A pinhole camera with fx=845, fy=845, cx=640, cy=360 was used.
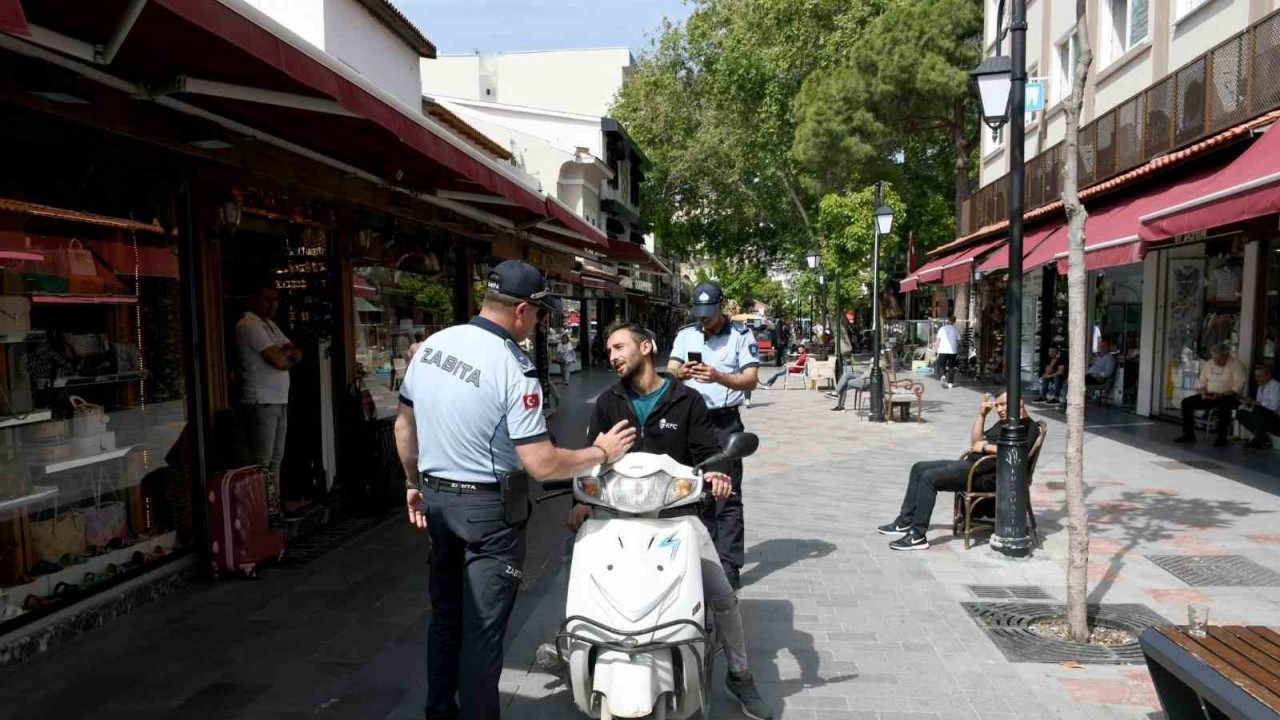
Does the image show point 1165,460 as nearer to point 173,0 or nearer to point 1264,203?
point 1264,203

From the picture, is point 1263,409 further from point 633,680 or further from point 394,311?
point 633,680

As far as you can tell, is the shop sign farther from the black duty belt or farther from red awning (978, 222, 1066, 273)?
the black duty belt

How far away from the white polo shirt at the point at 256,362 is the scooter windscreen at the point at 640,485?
3767mm

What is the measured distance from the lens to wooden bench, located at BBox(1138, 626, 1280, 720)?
2.56 m

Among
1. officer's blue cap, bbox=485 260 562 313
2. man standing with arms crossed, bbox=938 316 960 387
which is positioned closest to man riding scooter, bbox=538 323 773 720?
officer's blue cap, bbox=485 260 562 313

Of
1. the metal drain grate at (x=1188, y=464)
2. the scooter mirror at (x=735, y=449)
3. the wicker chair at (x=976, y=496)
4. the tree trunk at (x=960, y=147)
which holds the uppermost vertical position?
the tree trunk at (x=960, y=147)

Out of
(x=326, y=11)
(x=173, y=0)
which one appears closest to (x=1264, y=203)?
(x=173, y=0)

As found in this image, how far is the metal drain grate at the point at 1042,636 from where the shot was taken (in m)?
4.16

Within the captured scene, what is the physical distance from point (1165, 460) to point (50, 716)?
10.5 m

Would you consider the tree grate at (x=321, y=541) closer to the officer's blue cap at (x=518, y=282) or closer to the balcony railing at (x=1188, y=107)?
the officer's blue cap at (x=518, y=282)

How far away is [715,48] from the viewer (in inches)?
1369

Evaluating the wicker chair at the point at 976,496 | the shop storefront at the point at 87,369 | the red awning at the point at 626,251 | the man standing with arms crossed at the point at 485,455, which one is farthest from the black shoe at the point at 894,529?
the red awning at the point at 626,251

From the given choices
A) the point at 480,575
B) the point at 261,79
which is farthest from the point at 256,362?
the point at 480,575

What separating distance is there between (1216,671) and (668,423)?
2180 millimetres
